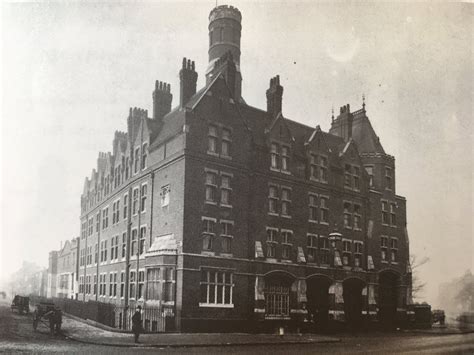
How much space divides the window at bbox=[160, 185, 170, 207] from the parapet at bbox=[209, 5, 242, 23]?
20851 mm

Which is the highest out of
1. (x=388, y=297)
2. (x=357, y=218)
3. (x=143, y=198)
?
(x=143, y=198)

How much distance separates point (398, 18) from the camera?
2002cm

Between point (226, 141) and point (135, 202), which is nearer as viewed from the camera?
point (226, 141)

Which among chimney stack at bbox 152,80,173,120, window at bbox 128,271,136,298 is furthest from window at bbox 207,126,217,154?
window at bbox 128,271,136,298

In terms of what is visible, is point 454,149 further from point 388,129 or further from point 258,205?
point 258,205

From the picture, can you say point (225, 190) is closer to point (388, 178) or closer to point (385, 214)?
point (385, 214)

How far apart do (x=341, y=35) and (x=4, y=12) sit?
12.3 metres

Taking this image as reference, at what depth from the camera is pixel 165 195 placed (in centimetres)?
3300

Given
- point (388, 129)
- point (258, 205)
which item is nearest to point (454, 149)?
point (388, 129)

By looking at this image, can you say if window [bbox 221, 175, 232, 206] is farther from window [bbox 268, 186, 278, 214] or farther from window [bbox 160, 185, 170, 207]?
window [bbox 268, 186, 278, 214]

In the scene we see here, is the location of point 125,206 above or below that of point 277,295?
above

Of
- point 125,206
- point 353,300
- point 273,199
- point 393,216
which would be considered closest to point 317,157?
point 273,199

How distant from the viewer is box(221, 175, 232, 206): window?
32.7 metres

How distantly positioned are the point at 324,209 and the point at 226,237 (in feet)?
32.7
